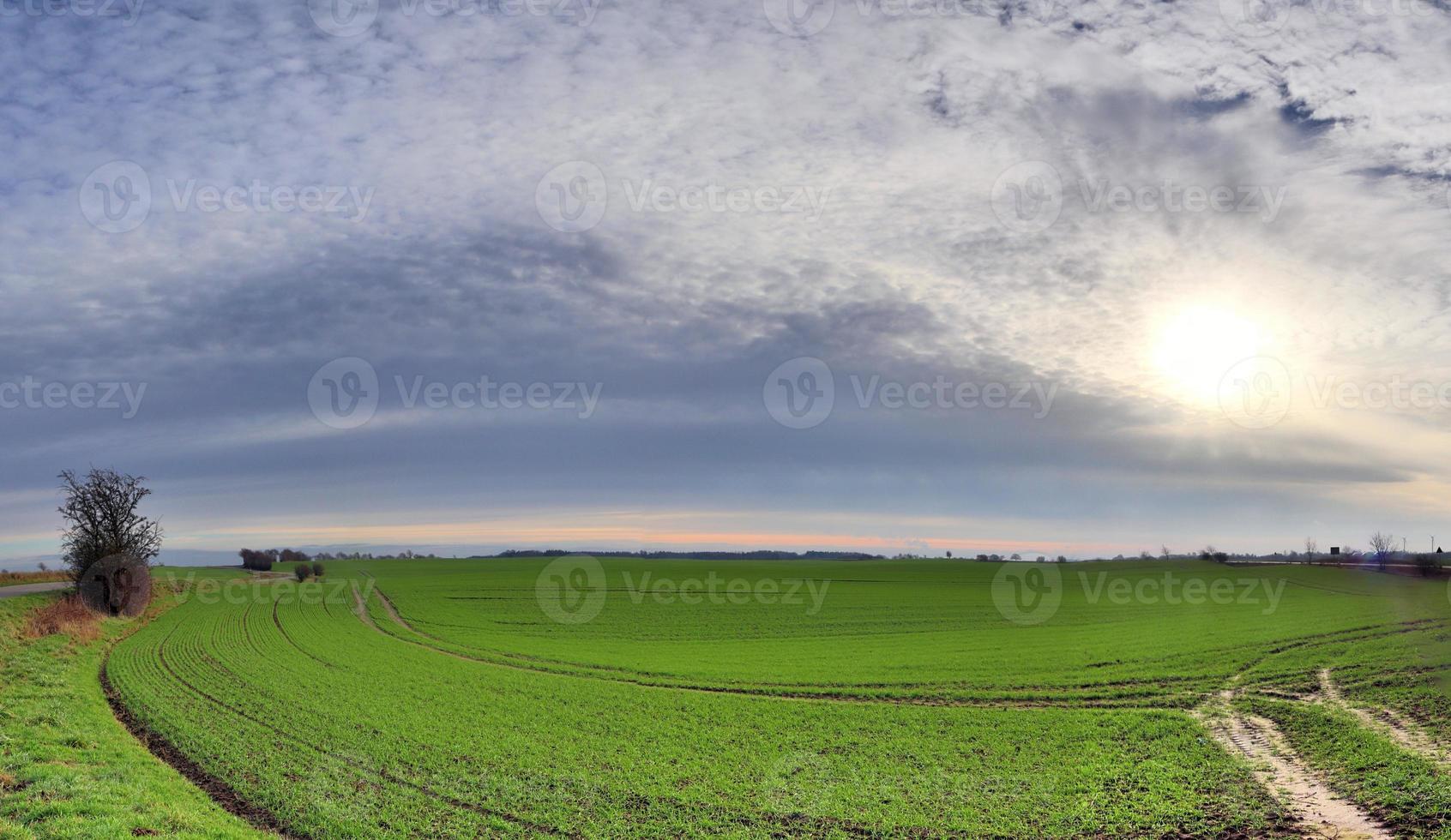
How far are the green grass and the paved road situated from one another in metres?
35.1

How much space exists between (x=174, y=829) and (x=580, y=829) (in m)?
8.23

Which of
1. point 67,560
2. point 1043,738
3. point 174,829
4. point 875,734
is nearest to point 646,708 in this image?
point 875,734

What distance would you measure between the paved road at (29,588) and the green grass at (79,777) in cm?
3509

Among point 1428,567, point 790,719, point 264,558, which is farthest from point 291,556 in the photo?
point 1428,567

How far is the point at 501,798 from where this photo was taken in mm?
19562

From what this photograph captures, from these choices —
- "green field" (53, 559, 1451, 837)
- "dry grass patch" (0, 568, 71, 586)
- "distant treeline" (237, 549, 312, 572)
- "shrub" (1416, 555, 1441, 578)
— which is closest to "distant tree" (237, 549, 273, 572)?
"distant treeline" (237, 549, 312, 572)

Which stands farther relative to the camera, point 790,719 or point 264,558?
point 264,558

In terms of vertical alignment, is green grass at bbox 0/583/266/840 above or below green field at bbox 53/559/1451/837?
above

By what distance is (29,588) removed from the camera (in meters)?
64.8

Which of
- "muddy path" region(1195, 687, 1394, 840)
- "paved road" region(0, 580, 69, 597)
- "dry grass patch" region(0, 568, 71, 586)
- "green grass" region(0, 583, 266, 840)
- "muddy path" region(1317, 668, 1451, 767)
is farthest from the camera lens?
"dry grass patch" region(0, 568, 71, 586)

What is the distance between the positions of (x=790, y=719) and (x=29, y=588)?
229ft

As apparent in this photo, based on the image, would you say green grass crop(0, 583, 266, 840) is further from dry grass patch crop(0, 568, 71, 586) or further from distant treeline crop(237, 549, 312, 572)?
distant treeline crop(237, 549, 312, 572)

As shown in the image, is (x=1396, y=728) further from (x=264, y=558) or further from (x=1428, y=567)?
(x=264, y=558)

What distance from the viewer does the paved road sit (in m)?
57.6
